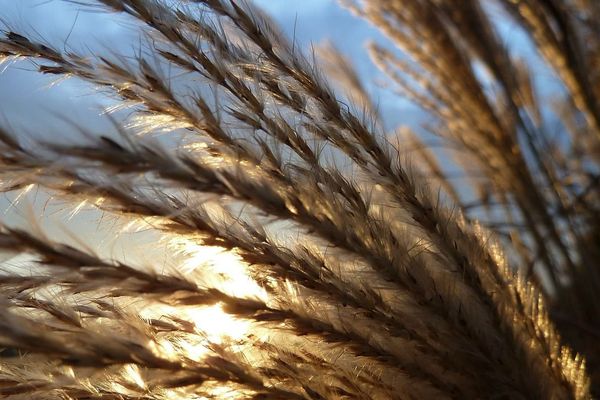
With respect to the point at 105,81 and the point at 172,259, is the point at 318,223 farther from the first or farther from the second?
the point at 105,81

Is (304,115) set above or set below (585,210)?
below

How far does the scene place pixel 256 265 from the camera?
2.45ft

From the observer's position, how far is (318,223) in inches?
27.7

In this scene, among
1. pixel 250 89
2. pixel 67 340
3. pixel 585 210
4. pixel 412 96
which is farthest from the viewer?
pixel 412 96

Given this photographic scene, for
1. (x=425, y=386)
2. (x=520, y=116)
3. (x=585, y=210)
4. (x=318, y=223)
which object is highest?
(x=520, y=116)

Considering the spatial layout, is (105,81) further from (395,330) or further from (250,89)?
(395,330)

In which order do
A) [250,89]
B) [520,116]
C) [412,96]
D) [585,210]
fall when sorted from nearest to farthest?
1. [250,89]
2. [520,116]
3. [585,210]
4. [412,96]

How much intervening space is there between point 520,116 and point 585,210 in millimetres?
305

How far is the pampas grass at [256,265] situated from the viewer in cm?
65

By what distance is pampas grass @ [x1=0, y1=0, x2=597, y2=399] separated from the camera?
65 cm

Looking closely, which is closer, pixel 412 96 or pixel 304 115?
pixel 304 115

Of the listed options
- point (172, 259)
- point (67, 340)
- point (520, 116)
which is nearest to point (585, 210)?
point (520, 116)

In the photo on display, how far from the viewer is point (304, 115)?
0.86 meters

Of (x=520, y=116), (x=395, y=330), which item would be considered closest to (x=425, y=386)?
(x=395, y=330)
